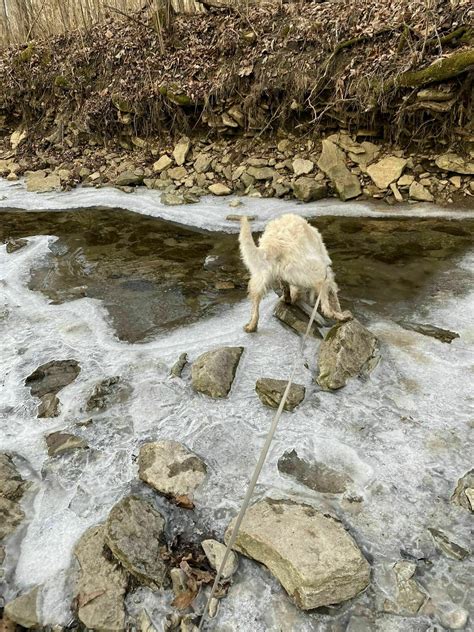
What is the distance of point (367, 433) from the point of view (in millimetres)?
3406

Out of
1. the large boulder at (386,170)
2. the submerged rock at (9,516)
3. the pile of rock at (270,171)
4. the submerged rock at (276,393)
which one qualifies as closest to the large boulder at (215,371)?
the submerged rock at (276,393)

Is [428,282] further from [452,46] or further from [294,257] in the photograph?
[452,46]

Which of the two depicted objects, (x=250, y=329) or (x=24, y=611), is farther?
(x=250, y=329)

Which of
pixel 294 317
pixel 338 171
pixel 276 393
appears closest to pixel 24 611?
pixel 276 393

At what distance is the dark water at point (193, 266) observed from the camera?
18.0ft

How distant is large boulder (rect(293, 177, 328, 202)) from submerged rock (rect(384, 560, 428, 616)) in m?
6.95

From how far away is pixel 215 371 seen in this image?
4055 mm

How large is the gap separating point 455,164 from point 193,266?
518 centimetres

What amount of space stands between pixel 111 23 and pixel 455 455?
1353 cm

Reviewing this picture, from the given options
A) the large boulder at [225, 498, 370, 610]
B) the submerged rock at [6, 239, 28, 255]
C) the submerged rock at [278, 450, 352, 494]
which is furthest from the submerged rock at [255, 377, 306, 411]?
→ the submerged rock at [6, 239, 28, 255]

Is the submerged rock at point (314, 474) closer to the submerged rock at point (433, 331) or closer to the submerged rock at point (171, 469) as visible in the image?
the submerged rock at point (171, 469)

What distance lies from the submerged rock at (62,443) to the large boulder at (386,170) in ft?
23.0

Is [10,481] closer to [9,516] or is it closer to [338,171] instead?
[9,516]

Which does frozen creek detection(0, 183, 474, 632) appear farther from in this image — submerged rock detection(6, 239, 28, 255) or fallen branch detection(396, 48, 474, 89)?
fallen branch detection(396, 48, 474, 89)
